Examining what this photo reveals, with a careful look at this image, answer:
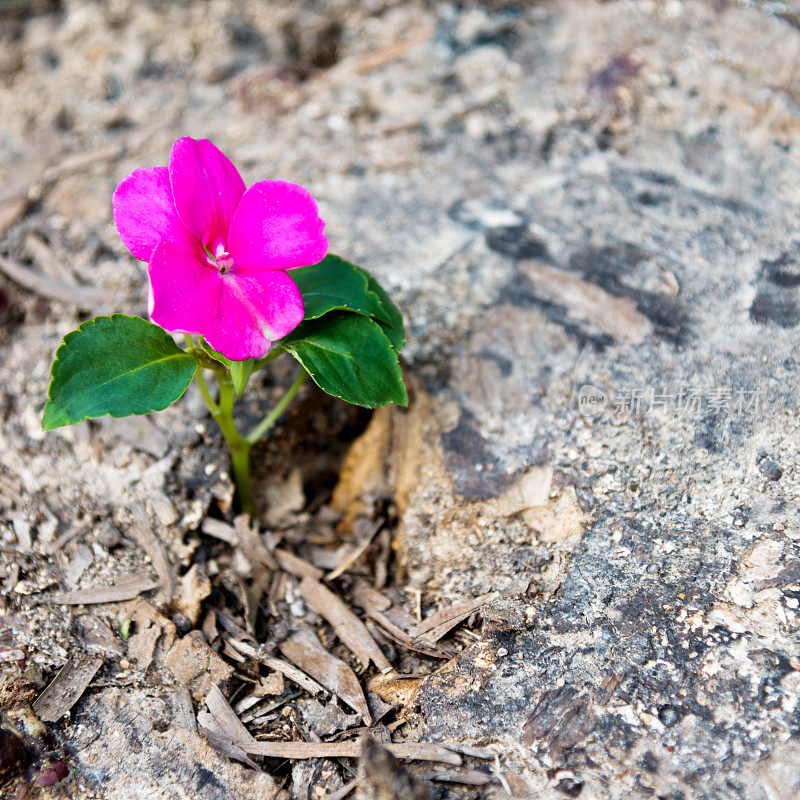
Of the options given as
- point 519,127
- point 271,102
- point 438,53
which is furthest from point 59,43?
point 519,127

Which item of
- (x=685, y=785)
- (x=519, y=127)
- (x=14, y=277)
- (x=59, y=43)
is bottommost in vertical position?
(x=685, y=785)

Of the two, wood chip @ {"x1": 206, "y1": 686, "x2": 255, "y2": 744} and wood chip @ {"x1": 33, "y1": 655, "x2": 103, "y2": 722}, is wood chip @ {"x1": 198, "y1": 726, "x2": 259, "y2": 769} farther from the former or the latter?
wood chip @ {"x1": 33, "y1": 655, "x2": 103, "y2": 722}

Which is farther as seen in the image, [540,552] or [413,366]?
[413,366]

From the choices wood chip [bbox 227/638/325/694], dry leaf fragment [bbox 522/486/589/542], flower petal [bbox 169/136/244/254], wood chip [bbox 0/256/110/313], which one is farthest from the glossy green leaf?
wood chip [bbox 0/256/110/313]

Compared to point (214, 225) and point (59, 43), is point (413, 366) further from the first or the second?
point (59, 43)

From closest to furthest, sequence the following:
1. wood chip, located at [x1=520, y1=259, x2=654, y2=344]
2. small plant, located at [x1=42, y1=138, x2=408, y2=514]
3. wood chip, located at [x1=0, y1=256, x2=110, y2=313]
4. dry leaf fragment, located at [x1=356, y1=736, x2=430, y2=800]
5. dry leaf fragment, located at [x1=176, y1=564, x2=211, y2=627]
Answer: dry leaf fragment, located at [x1=356, y1=736, x2=430, y2=800]
small plant, located at [x1=42, y1=138, x2=408, y2=514]
dry leaf fragment, located at [x1=176, y1=564, x2=211, y2=627]
wood chip, located at [x1=520, y1=259, x2=654, y2=344]
wood chip, located at [x1=0, y1=256, x2=110, y2=313]

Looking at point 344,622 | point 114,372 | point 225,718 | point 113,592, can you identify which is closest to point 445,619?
point 344,622
